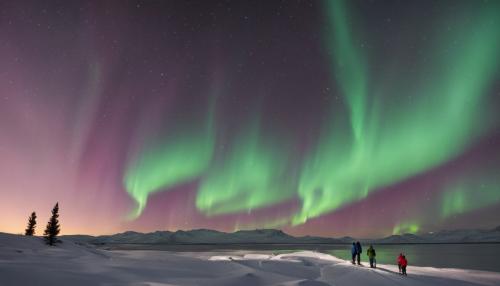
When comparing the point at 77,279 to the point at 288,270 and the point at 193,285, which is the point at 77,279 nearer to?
the point at 193,285

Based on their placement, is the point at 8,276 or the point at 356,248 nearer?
the point at 8,276

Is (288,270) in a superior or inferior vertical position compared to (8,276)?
inferior

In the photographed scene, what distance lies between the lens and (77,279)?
1398 centimetres

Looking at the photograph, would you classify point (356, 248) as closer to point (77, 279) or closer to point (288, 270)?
point (288, 270)

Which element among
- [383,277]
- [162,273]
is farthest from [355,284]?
[162,273]

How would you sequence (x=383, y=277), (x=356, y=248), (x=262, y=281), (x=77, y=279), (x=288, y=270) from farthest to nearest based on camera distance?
1. (x=356, y=248)
2. (x=288, y=270)
3. (x=383, y=277)
4. (x=262, y=281)
5. (x=77, y=279)

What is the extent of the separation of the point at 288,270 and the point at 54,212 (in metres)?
60.5

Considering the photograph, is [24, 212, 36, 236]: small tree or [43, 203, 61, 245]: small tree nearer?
[43, 203, 61, 245]: small tree

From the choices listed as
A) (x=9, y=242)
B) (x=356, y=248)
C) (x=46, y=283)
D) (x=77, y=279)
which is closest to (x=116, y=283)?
(x=77, y=279)

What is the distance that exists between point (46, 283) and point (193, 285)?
6284mm

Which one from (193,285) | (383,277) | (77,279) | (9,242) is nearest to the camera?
(77,279)

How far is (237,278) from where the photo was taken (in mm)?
18500

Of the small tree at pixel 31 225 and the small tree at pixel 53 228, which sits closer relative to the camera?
the small tree at pixel 53 228

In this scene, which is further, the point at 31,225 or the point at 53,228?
the point at 31,225
